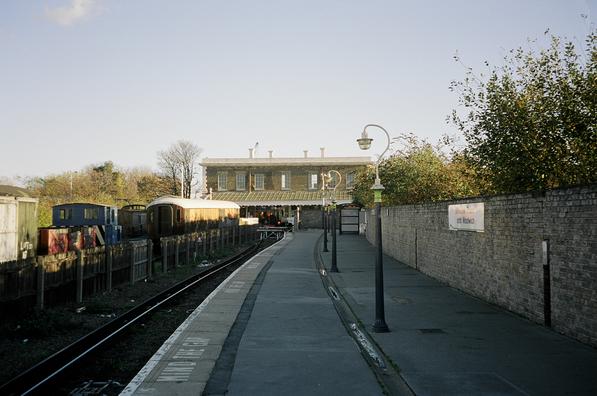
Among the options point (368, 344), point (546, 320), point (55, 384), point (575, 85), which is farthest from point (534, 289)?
point (55, 384)

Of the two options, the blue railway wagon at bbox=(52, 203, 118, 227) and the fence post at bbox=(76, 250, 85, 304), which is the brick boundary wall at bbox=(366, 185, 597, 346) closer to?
the fence post at bbox=(76, 250, 85, 304)

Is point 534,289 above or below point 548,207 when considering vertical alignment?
below

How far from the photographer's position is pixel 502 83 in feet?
48.2

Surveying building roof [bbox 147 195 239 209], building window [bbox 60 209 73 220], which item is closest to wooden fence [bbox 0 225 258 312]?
building roof [bbox 147 195 239 209]

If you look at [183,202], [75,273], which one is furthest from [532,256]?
[183,202]

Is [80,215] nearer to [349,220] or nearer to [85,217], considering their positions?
[85,217]

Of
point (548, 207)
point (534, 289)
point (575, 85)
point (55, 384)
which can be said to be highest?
point (575, 85)

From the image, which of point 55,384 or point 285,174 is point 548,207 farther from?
point 285,174

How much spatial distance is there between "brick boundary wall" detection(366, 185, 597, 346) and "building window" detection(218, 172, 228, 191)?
56001 mm

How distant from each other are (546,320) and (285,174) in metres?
62.3

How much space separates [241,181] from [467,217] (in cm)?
5862

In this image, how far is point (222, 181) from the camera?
72.1m

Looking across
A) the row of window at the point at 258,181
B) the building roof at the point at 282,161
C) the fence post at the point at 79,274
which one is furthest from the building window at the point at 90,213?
the building roof at the point at 282,161

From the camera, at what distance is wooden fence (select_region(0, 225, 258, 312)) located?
10.8m
